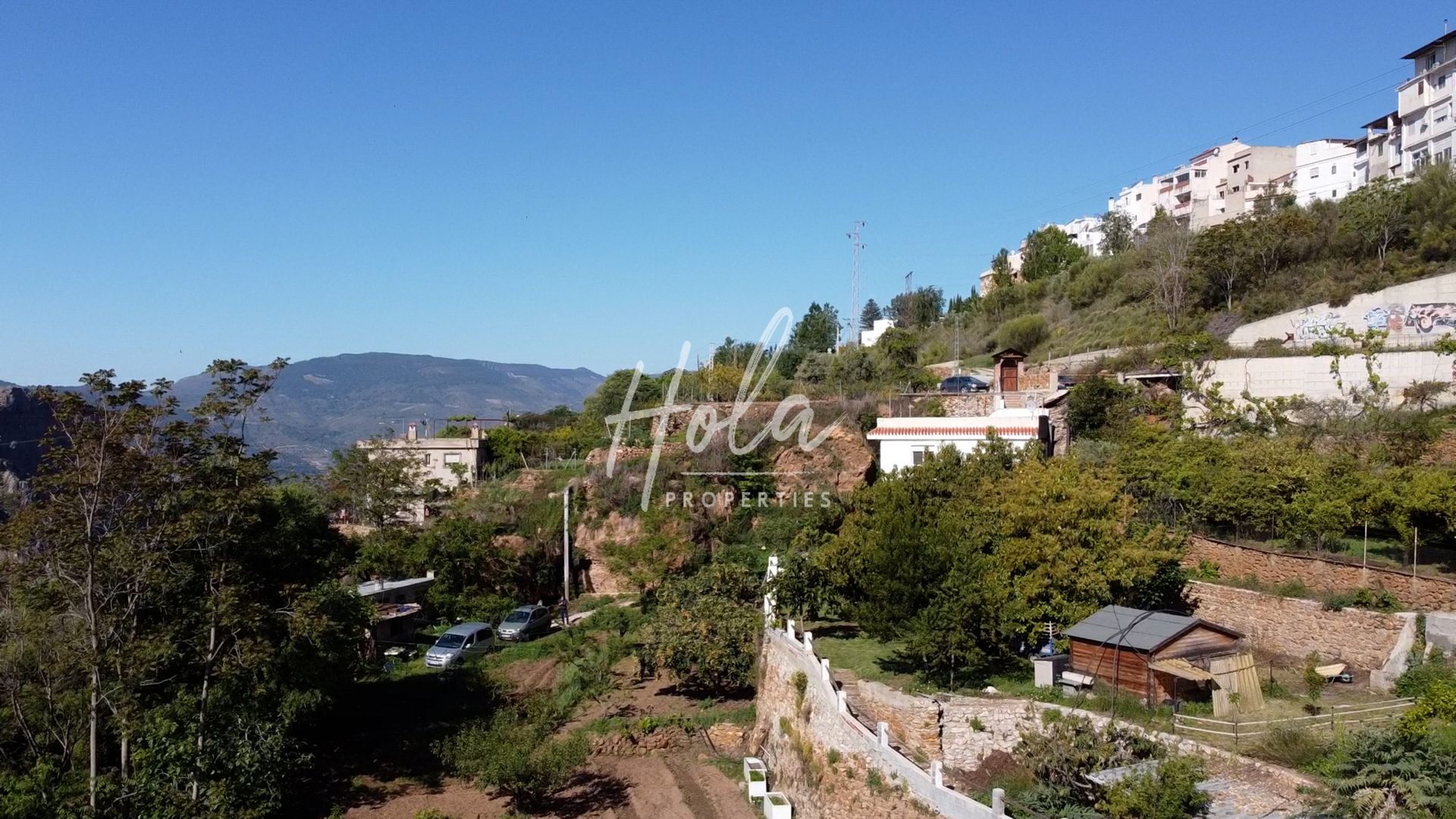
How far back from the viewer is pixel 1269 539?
20.6 m

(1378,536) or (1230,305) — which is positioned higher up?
(1230,305)

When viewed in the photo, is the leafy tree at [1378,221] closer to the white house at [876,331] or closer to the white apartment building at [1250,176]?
the white apartment building at [1250,176]

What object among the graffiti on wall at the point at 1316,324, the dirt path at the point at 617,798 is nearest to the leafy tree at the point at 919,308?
the graffiti on wall at the point at 1316,324

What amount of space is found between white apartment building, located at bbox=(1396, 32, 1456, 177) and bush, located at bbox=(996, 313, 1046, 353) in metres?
18.8

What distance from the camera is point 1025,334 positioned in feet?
168

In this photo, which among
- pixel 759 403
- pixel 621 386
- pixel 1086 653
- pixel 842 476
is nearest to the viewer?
pixel 1086 653

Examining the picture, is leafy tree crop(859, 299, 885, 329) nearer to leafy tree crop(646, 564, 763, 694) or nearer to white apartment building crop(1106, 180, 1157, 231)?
white apartment building crop(1106, 180, 1157, 231)

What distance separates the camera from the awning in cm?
1355

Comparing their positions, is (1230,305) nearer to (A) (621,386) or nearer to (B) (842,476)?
(B) (842,476)

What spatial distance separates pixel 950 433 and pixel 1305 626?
1215cm

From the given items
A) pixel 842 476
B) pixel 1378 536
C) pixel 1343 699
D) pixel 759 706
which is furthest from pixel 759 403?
pixel 1343 699

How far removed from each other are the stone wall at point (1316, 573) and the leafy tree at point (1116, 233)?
45343mm

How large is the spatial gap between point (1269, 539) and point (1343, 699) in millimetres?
7338

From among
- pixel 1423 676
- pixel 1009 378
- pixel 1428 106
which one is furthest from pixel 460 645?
pixel 1428 106
